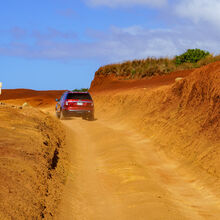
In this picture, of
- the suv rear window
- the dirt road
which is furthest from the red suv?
the dirt road

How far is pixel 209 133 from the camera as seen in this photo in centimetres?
1362

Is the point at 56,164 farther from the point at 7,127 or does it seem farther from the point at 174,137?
the point at 174,137

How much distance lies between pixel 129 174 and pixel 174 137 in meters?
5.98

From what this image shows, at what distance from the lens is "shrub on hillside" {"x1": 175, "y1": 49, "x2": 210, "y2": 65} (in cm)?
4053

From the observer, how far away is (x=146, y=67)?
41.8 meters

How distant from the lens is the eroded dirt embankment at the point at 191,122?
11.9 meters

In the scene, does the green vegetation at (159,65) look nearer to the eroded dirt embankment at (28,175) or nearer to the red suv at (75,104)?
the red suv at (75,104)

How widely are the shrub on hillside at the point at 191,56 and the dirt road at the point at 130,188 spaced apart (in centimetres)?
2751

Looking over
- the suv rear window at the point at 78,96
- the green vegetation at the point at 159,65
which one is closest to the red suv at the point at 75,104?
the suv rear window at the point at 78,96

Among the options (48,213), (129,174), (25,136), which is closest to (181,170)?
(129,174)

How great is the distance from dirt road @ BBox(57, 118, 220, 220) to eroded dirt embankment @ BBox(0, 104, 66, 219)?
13.2 inches

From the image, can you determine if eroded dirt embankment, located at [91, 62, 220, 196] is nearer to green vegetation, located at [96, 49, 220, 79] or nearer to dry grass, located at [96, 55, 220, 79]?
dry grass, located at [96, 55, 220, 79]

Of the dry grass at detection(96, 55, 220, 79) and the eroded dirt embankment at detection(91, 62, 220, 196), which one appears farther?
→ the dry grass at detection(96, 55, 220, 79)

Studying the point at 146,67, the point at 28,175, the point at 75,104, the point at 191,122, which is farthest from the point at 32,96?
the point at 28,175
